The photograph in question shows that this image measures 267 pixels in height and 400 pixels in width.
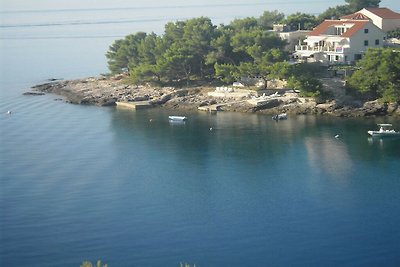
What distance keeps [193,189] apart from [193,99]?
1595cm

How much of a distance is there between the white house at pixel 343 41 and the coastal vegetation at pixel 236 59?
4.67 ft

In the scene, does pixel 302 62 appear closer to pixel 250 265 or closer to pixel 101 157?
pixel 101 157

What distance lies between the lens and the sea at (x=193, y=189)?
63.5 ft

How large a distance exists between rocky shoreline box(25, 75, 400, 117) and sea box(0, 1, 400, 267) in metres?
0.93

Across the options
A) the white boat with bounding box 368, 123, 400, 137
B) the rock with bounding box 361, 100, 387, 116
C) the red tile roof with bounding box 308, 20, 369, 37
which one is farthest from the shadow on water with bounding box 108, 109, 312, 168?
the red tile roof with bounding box 308, 20, 369, 37

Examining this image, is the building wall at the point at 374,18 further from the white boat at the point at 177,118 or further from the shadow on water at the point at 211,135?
the white boat at the point at 177,118

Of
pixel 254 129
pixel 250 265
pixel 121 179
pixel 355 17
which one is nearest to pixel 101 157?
pixel 121 179

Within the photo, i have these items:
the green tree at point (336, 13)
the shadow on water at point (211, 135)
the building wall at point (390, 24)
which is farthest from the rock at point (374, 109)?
the green tree at point (336, 13)

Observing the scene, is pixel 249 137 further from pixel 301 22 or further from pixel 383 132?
pixel 301 22

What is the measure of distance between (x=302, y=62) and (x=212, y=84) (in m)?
5.87

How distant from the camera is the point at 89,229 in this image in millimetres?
21047

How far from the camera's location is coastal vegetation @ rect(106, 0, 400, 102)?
35.7 m

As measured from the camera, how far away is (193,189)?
81.6 ft

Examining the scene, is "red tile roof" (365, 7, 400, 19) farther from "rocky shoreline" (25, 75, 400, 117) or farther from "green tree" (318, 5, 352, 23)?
"rocky shoreline" (25, 75, 400, 117)
